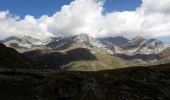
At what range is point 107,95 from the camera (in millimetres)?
108938

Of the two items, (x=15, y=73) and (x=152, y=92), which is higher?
(x=15, y=73)

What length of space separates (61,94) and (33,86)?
9.44m

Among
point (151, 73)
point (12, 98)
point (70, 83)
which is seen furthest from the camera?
point (151, 73)

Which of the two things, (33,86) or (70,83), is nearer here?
(33,86)

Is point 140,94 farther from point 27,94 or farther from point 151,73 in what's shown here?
point 27,94

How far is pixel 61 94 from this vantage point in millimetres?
101750

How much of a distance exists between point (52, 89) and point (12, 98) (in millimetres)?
14997

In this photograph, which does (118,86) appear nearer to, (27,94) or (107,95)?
(107,95)

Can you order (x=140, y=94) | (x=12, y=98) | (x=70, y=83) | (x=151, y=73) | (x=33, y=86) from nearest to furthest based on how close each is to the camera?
(x=12, y=98)
(x=33, y=86)
(x=70, y=83)
(x=140, y=94)
(x=151, y=73)

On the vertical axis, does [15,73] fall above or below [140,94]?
above

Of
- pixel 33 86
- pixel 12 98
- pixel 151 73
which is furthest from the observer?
pixel 151 73

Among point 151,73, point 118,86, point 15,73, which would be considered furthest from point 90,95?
point 151,73

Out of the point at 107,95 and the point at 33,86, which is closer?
the point at 33,86

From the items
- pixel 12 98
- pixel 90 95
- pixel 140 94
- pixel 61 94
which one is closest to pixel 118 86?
pixel 140 94
